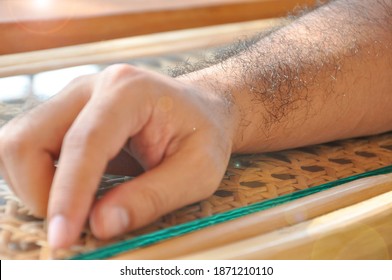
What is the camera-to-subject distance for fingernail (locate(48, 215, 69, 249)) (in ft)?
1.55

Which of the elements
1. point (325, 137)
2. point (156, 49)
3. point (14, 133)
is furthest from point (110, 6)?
point (14, 133)

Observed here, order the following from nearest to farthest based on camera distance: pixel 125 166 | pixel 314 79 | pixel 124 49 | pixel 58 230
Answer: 1. pixel 58 230
2. pixel 125 166
3. pixel 314 79
4. pixel 124 49

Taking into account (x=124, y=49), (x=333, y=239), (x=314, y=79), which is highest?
(x=124, y=49)

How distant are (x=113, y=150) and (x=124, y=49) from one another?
1.82ft

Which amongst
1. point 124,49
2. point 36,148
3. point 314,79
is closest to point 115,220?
point 36,148

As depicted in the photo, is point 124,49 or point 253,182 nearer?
point 253,182

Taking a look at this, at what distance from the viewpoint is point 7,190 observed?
59 cm

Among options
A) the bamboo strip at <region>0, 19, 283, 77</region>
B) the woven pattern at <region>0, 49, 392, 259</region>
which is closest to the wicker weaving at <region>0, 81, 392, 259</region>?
the woven pattern at <region>0, 49, 392, 259</region>

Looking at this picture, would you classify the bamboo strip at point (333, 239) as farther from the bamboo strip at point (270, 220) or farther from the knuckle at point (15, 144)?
the knuckle at point (15, 144)

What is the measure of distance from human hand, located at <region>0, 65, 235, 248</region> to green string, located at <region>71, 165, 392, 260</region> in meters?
0.02

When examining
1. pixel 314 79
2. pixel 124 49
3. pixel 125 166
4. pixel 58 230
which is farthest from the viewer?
pixel 124 49

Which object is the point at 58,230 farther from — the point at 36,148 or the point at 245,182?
the point at 245,182

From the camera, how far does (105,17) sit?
3.54 ft

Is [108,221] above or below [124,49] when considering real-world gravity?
below
